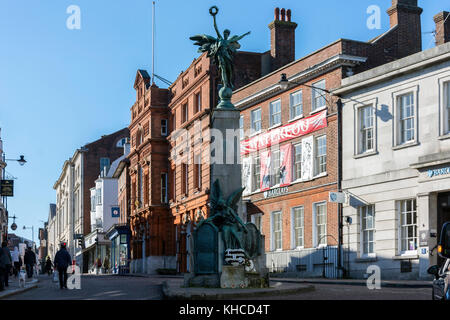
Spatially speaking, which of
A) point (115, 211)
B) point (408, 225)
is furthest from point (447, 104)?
point (115, 211)

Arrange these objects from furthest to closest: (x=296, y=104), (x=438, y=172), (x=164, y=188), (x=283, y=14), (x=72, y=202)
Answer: (x=72, y=202), (x=164, y=188), (x=283, y=14), (x=296, y=104), (x=438, y=172)

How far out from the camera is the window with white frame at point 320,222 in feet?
115

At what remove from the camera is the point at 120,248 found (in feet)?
226

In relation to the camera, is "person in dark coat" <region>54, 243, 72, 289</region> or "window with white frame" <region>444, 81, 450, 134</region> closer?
"person in dark coat" <region>54, 243, 72, 289</region>

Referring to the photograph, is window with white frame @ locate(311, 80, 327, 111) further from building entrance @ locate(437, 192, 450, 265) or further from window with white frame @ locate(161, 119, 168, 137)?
window with white frame @ locate(161, 119, 168, 137)

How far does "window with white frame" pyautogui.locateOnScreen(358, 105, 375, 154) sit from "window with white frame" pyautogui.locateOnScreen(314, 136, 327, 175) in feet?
8.19

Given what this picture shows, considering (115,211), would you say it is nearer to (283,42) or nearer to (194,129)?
(194,129)

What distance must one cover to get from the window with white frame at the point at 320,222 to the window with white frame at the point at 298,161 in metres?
2.18

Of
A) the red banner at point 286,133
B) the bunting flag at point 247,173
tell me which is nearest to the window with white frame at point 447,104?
the red banner at point 286,133

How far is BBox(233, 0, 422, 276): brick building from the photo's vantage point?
3447 cm

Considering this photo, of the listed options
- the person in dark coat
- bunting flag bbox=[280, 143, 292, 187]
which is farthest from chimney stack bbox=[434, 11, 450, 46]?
the person in dark coat

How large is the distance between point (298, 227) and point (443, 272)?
84.6 feet

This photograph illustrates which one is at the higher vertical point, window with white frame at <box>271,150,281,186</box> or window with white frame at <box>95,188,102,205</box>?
window with white frame at <box>271,150,281,186</box>
